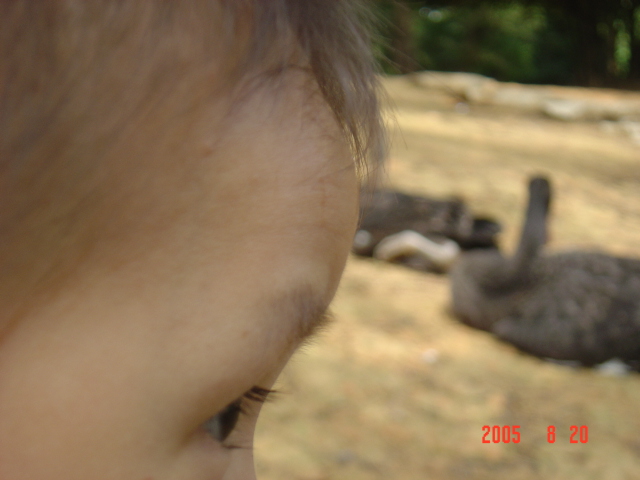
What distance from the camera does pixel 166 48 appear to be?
18.3 inches

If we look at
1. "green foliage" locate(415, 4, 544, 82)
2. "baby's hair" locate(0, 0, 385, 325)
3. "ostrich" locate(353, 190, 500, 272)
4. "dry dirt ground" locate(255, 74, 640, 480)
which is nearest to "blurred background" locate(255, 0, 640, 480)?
"dry dirt ground" locate(255, 74, 640, 480)

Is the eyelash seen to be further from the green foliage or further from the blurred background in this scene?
the green foliage

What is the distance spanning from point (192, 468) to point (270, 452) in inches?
51.8

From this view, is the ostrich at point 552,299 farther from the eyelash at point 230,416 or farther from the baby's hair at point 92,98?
the baby's hair at point 92,98

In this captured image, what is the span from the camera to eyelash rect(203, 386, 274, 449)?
2.02 ft

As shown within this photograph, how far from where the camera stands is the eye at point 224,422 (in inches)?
24.2

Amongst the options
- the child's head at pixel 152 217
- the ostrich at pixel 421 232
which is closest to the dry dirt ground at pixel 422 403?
the ostrich at pixel 421 232

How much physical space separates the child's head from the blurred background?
27 cm

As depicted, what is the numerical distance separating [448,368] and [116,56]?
2338 mm
